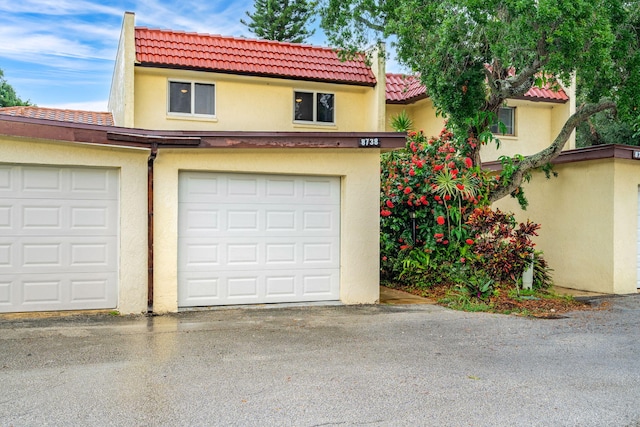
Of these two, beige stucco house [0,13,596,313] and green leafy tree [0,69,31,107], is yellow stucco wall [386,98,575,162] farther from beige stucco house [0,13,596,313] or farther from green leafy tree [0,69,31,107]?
green leafy tree [0,69,31,107]

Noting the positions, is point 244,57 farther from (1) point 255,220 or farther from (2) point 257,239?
(2) point 257,239

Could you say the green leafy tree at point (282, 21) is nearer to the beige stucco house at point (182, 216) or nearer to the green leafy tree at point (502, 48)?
the green leafy tree at point (502, 48)

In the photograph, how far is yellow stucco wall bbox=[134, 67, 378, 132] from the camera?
50.4 ft

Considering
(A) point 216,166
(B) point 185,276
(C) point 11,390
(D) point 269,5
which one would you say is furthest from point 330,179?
(D) point 269,5

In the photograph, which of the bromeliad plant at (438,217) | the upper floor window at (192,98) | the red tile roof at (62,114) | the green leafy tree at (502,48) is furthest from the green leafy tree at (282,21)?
the bromeliad plant at (438,217)

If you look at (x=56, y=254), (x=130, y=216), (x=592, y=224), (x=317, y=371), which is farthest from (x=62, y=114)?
(x=592, y=224)

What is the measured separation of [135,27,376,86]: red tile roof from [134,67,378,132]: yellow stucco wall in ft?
0.94

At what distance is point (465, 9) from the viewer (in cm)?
1009

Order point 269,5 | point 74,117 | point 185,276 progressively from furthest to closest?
point 269,5 → point 74,117 → point 185,276

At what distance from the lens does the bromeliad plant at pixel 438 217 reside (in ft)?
37.2

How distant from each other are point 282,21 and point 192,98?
1740cm

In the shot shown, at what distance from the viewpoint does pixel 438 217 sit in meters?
12.1

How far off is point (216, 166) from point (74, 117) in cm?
976

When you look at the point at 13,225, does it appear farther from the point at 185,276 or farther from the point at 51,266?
the point at 185,276
